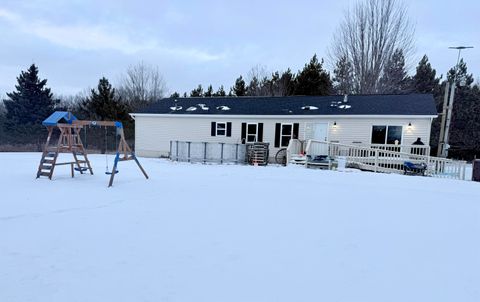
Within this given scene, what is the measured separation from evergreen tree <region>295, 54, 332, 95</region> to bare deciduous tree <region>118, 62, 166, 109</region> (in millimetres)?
16688

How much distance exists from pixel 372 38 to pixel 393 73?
3458mm

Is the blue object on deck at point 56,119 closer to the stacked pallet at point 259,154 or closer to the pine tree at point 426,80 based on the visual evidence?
the stacked pallet at point 259,154

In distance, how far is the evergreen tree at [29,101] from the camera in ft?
85.7

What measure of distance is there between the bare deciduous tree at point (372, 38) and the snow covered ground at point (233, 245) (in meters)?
18.9

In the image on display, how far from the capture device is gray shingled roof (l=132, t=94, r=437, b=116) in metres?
14.0

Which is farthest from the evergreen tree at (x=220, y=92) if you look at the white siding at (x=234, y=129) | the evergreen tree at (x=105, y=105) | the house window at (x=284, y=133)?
the house window at (x=284, y=133)

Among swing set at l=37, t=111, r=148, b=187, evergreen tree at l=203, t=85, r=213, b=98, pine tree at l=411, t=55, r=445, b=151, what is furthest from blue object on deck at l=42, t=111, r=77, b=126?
pine tree at l=411, t=55, r=445, b=151

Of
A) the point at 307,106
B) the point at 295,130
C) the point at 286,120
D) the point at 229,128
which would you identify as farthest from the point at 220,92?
the point at 295,130

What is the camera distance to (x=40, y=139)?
21969 millimetres

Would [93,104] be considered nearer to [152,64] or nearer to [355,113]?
[152,64]

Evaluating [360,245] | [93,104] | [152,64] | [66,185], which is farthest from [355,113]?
[152,64]

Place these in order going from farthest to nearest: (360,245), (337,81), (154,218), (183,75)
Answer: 1. (183,75)
2. (337,81)
3. (154,218)
4. (360,245)

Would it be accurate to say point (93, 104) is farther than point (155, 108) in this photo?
Yes

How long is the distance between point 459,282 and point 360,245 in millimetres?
1082
